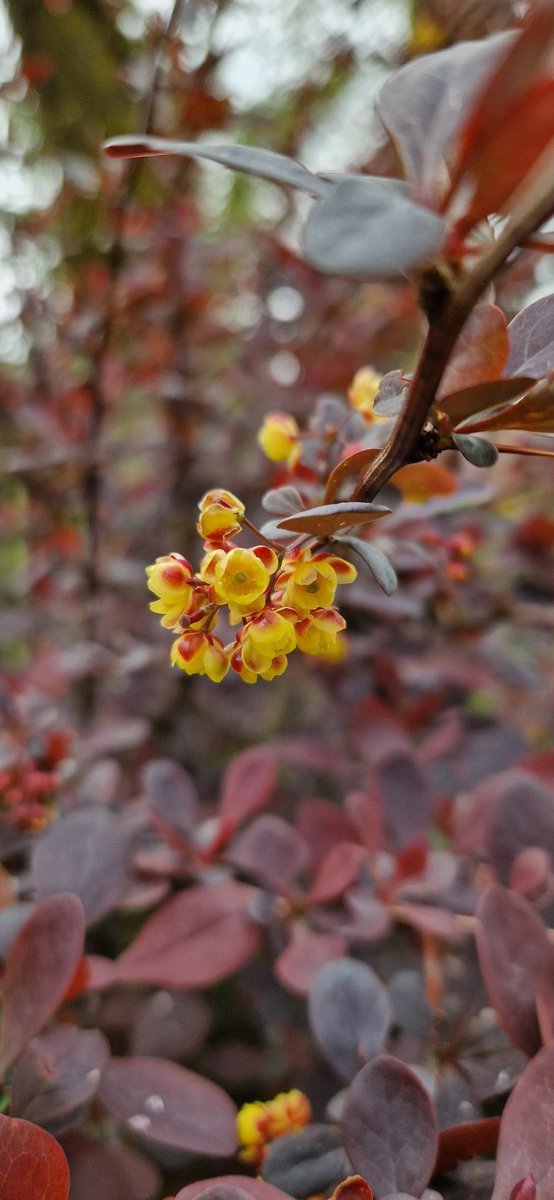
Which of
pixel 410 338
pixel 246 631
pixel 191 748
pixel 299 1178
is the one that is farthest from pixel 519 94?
pixel 410 338

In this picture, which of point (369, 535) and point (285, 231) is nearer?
point (369, 535)

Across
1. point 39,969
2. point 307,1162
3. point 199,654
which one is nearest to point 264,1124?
point 307,1162

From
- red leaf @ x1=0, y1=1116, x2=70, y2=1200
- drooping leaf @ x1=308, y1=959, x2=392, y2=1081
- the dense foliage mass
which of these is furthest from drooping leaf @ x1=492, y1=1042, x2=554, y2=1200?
red leaf @ x1=0, y1=1116, x2=70, y2=1200

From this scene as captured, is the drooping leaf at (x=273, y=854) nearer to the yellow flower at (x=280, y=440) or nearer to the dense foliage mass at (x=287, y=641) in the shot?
the dense foliage mass at (x=287, y=641)

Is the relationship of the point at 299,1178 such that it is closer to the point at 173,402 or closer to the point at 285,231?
the point at 173,402

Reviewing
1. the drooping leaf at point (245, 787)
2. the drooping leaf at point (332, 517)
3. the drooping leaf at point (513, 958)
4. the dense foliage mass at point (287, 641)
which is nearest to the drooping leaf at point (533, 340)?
the dense foliage mass at point (287, 641)
